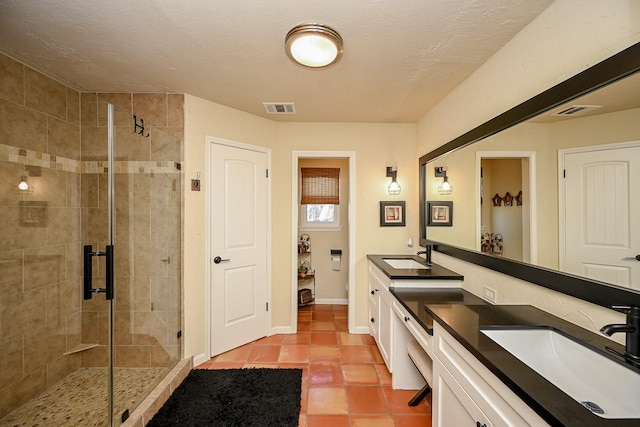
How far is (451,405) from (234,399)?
158 cm

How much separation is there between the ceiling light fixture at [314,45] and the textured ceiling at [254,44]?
42mm

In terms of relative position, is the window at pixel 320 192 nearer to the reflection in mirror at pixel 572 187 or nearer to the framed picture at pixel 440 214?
the framed picture at pixel 440 214

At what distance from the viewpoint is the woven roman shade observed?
161 inches

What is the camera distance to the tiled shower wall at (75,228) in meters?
1.85

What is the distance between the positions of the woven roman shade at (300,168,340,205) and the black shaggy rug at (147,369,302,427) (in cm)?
236

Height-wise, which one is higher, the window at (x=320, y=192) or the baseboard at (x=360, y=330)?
the window at (x=320, y=192)

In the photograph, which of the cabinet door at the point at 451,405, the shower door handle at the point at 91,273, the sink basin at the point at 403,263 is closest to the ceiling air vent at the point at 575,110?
the cabinet door at the point at 451,405

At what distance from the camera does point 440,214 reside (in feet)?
8.33

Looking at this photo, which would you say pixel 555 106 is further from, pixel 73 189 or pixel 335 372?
pixel 73 189

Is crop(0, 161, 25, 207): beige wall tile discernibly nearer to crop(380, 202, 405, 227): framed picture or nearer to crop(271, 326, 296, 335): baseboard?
crop(271, 326, 296, 335): baseboard

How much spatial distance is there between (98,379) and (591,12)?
3.89 meters

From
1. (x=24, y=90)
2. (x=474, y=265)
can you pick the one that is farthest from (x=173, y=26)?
(x=474, y=265)

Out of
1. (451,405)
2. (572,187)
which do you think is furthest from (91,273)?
(572,187)

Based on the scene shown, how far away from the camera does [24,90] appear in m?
1.94
